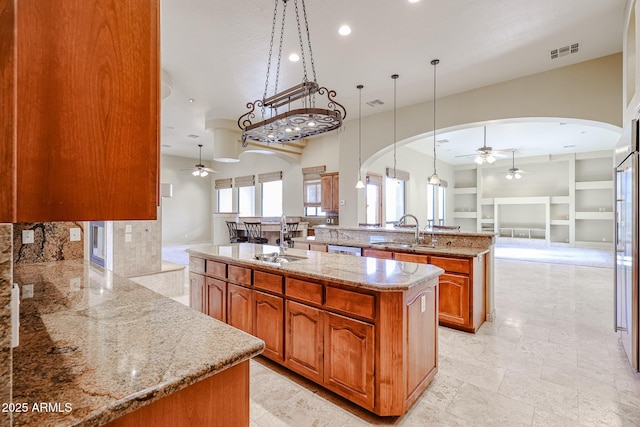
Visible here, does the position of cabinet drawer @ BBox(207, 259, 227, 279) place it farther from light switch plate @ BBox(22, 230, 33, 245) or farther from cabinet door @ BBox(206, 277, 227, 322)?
light switch plate @ BBox(22, 230, 33, 245)

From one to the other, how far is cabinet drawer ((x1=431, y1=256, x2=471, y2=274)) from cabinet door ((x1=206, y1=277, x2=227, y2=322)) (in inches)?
91.5

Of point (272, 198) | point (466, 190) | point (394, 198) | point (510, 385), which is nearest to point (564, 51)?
point (510, 385)

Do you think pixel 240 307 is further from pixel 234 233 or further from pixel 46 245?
pixel 234 233

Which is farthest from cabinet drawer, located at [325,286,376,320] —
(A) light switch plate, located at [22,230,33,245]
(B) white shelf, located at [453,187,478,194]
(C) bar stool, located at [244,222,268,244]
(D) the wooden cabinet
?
(B) white shelf, located at [453,187,478,194]

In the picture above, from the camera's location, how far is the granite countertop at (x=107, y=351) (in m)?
0.74

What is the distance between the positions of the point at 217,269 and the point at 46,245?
134 centimetres

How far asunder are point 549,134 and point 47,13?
9.96 m

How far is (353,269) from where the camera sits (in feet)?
7.43

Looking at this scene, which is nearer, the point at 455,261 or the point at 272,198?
the point at 455,261

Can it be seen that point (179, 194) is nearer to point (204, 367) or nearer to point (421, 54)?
point (421, 54)

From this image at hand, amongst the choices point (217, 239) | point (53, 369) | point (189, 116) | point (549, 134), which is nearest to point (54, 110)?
point (53, 369)

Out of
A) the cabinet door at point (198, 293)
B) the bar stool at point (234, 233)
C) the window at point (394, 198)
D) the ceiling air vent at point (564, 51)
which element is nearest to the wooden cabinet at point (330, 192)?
the window at point (394, 198)

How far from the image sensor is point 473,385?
2373 mm

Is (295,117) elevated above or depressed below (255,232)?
above
